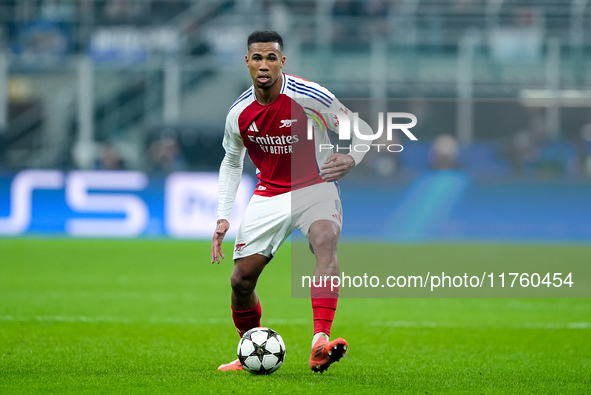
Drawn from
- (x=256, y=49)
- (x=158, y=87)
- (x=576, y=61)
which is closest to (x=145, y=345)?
(x=256, y=49)

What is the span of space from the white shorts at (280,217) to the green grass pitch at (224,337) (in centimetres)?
82

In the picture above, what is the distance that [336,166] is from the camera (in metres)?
5.60

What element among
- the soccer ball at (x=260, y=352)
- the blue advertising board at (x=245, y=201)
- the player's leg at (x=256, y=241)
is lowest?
the blue advertising board at (x=245, y=201)

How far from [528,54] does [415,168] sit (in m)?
4.15

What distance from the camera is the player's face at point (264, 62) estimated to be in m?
5.66

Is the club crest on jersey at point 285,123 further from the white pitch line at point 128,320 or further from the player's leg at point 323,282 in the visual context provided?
the white pitch line at point 128,320

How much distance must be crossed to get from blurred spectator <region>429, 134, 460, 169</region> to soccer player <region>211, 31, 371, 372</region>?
10843 millimetres

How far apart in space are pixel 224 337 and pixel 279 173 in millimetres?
2183

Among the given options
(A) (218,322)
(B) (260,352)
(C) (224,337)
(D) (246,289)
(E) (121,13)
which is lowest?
(A) (218,322)

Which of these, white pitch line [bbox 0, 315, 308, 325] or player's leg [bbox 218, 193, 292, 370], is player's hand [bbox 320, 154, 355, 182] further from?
white pitch line [bbox 0, 315, 308, 325]

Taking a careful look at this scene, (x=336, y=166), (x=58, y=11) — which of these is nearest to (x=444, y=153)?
(x=58, y=11)

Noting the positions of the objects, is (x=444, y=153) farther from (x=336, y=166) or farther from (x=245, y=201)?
(x=336, y=166)

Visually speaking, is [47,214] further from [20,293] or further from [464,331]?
[464,331]

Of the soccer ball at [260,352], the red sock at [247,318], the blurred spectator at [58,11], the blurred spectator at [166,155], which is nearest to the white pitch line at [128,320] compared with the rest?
the red sock at [247,318]
